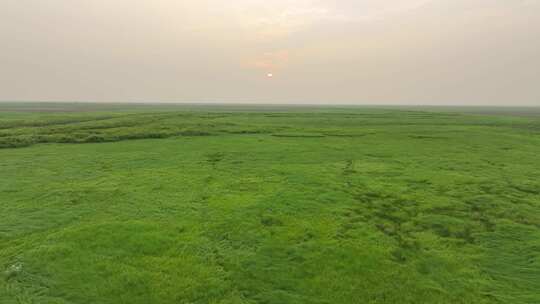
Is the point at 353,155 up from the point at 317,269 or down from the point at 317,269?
up

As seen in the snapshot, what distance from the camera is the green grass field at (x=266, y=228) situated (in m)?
11.0

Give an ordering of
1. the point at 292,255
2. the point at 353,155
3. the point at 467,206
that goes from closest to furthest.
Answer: the point at 292,255, the point at 467,206, the point at 353,155

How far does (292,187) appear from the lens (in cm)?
2041

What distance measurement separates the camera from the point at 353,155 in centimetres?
3002

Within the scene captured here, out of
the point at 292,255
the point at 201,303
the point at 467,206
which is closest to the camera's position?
the point at 201,303

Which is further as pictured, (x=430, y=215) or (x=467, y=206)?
(x=467, y=206)

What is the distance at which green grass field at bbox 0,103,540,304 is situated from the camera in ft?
36.0

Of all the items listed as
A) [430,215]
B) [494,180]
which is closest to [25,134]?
[430,215]

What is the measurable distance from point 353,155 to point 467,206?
12878mm

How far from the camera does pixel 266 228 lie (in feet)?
49.1

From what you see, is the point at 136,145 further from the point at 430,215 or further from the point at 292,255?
the point at 430,215

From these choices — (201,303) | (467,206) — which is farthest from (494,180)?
(201,303)

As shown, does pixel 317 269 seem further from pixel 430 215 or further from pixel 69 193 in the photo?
pixel 69 193

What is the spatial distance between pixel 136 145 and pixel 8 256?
21.7 m
